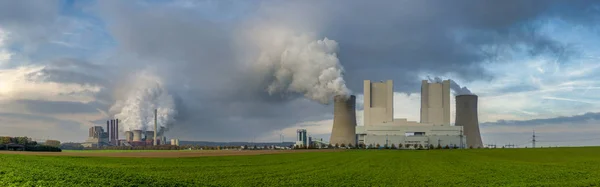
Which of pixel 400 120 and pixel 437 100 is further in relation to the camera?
pixel 400 120

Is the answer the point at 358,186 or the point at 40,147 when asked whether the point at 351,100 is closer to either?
the point at 40,147

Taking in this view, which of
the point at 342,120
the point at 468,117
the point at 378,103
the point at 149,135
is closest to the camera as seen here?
the point at 342,120

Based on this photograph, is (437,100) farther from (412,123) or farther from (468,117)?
(468,117)

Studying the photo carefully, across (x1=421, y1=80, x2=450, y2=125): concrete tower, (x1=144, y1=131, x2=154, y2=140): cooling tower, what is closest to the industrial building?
(x1=421, y1=80, x2=450, y2=125): concrete tower

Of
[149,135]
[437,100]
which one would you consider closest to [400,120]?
[437,100]

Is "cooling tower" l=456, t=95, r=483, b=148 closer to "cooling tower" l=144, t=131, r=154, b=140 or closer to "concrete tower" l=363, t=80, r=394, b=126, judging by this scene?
"concrete tower" l=363, t=80, r=394, b=126

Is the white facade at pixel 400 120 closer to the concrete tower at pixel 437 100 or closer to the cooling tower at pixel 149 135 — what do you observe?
the concrete tower at pixel 437 100

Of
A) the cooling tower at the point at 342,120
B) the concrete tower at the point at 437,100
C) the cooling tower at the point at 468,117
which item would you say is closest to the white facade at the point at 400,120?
the concrete tower at the point at 437,100
